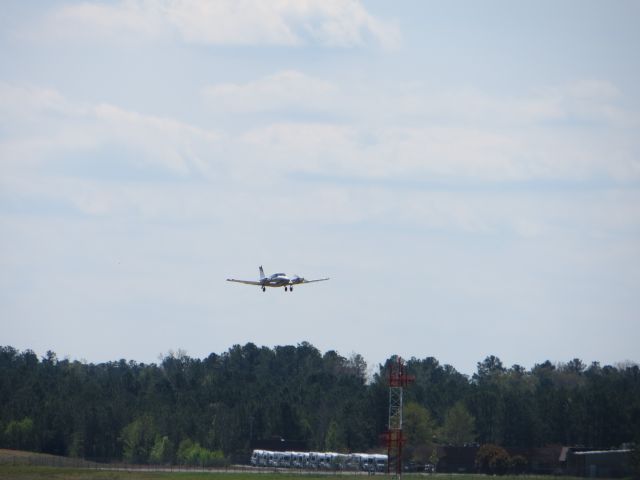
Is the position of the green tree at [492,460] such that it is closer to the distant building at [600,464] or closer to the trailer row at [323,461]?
the distant building at [600,464]

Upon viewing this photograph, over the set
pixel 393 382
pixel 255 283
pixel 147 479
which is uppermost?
pixel 255 283

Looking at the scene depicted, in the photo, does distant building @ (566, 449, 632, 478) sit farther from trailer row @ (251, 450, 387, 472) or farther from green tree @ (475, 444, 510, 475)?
trailer row @ (251, 450, 387, 472)

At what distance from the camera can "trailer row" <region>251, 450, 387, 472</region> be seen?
599 feet

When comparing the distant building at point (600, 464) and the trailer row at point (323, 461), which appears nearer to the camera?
the distant building at point (600, 464)

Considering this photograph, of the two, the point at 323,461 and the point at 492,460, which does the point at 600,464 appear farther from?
the point at 323,461

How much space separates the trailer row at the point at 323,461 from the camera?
182 meters

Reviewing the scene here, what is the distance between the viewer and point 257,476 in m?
157

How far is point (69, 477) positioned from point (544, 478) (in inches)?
2496

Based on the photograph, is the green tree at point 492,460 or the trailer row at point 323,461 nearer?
the green tree at point 492,460

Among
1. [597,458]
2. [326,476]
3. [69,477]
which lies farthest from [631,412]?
[69,477]

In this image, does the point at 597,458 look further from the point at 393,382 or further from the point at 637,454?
the point at 393,382

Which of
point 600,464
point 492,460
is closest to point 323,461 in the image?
point 492,460

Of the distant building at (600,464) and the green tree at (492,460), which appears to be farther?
the green tree at (492,460)

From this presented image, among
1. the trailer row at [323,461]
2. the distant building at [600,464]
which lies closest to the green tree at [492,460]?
the distant building at [600,464]
